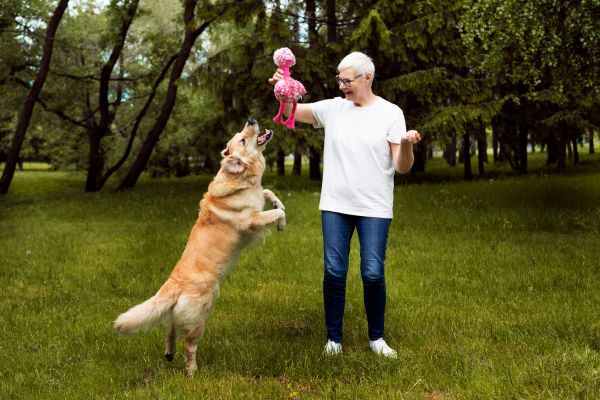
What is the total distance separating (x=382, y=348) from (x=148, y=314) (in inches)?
79.9

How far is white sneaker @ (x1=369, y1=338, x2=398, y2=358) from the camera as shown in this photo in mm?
5148

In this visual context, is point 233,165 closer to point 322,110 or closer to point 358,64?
point 322,110

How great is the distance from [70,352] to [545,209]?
11177 millimetres

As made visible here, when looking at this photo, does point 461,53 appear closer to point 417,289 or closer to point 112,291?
point 417,289

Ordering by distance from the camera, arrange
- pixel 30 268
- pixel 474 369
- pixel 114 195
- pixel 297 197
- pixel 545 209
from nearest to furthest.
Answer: pixel 474 369
pixel 30 268
pixel 545 209
pixel 297 197
pixel 114 195

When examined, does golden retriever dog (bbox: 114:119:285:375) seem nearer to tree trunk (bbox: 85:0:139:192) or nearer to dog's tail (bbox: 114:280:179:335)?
dog's tail (bbox: 114:280:179:335)

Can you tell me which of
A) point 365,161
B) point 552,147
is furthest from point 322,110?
point 552,147

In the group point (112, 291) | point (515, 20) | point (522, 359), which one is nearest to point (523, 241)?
point (515, 20)

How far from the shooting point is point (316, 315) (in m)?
6.64

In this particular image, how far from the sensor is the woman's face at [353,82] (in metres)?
4.96

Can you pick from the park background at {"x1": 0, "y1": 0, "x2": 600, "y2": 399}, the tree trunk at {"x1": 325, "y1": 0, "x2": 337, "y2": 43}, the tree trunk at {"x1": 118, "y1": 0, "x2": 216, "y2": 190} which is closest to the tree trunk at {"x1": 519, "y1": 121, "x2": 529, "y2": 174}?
the park background at {"x1": 0, "y1": 0, "x2": 600, "y2": 399}

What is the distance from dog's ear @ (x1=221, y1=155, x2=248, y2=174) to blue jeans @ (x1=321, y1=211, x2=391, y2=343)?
817 mm

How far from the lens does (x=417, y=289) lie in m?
7.57

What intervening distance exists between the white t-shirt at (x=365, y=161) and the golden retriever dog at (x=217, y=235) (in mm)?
575
